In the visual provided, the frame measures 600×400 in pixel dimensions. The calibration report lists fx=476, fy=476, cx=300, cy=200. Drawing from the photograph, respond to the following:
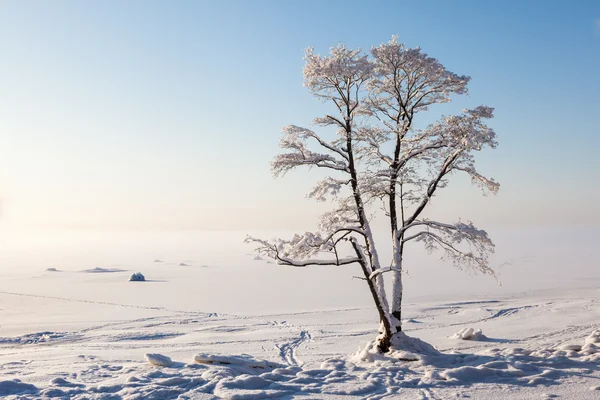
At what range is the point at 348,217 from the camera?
1662 centimetres

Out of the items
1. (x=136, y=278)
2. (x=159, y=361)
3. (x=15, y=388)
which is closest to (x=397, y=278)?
(x=159, y=361)

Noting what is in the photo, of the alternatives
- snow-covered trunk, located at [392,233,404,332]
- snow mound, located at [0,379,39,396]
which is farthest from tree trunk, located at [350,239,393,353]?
snow mound, located at [0,379,39,396]

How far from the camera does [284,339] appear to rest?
74.8ft

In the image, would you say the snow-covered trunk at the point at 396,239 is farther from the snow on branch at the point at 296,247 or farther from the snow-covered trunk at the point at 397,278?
the snow on branch at the point at 296,247

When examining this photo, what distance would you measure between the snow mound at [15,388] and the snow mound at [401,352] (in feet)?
29.7

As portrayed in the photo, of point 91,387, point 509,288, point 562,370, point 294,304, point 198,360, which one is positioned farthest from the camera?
point 509,288

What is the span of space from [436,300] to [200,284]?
85.9 feet

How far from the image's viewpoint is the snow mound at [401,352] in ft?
47.7

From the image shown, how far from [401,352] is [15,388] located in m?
10.4

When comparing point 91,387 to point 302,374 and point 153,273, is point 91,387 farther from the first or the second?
point 153,273

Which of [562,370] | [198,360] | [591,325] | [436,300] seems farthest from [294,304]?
[562,370]

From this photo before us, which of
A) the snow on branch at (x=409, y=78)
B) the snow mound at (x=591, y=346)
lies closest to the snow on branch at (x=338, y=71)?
the snow on branch at (x=409, y=78)

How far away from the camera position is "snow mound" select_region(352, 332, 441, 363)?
47.7 feet

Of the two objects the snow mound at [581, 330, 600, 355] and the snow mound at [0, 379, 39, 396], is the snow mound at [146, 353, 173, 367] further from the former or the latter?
the snow mound at [581, 330, 600, 355]
